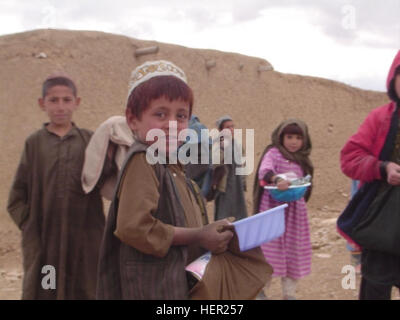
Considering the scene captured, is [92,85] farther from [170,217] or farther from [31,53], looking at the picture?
[170,217]

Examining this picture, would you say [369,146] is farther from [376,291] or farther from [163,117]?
[163,117]

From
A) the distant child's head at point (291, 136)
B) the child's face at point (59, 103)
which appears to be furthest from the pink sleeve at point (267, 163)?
the child's face at point (59, 103)

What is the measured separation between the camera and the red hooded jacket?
251 centimetres

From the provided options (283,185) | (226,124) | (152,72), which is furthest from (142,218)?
(226,124)

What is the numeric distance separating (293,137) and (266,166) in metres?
0.37

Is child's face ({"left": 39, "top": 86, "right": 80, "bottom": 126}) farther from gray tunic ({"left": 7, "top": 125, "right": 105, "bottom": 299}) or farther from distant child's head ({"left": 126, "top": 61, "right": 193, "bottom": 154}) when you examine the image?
distant child's head ({"left": 126, "top": 61, "right": 193, "bottom": 154})

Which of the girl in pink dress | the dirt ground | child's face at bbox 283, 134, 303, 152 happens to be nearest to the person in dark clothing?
the girl in pink dress

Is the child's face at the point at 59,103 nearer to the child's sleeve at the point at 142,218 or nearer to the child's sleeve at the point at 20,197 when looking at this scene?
the child's sleeve at the point at 20,197

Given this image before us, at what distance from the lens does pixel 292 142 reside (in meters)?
4.13

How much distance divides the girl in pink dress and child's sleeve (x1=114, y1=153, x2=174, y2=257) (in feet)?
8.10

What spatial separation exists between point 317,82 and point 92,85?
9.61m

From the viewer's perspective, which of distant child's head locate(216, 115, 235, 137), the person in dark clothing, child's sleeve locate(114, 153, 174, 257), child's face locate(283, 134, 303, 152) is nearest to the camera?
child's sleeve locate(114, 153, 174, 257)

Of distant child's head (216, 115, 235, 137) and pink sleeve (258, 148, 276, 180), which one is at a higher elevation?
distant child's head (216, 115, 235, 137)

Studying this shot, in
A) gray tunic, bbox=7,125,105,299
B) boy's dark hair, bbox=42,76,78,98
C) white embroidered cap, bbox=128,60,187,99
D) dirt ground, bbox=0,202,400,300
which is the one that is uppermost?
boy's dark hair, bbox=42,76,78,98
